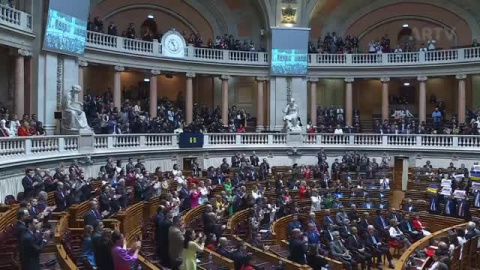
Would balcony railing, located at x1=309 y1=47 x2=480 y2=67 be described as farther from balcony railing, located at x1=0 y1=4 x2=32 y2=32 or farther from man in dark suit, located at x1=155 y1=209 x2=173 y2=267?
man in dark suit, located at x1=155 y1=209 x2=173 y2=267

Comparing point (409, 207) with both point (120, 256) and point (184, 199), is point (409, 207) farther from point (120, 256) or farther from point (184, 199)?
point (120, 256)

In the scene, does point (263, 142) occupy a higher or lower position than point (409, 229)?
higher

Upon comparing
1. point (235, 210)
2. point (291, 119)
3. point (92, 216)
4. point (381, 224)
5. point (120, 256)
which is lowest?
point (381, 224)

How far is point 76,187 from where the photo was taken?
1580cm

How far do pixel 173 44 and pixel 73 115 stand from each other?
11323 mm

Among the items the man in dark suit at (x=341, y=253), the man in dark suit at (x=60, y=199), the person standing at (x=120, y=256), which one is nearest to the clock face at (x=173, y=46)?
the man in dark suit at (x=60, y=199)

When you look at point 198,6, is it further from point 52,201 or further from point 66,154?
point 52,201

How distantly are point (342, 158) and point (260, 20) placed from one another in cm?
1337

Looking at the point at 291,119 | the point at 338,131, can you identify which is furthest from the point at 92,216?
the point at 338,131

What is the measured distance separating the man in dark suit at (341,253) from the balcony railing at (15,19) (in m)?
15.5

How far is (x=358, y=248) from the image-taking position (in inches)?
600

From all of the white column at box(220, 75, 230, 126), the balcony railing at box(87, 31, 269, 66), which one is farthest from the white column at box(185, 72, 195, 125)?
the white column at box(220, 75, 230, 126)

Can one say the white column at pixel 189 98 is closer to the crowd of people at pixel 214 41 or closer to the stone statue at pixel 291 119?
the crowd of people at pixel 214 41

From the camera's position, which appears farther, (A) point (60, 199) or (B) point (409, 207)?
(B) point (409, 207)
